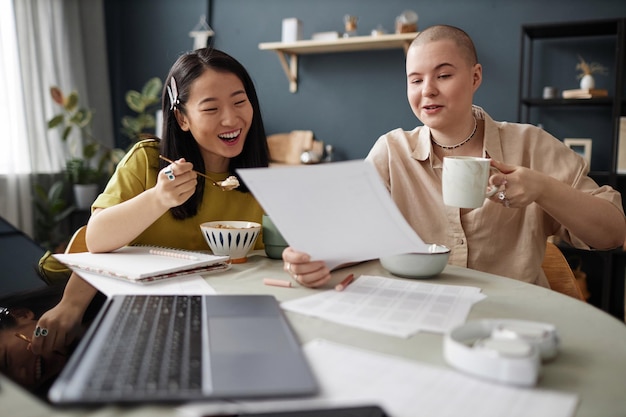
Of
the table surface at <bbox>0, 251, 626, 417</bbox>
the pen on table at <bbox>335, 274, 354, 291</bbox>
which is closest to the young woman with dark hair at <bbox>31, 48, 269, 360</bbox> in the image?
the table surface at <bbox>0, 251, 626, 417</bbox>

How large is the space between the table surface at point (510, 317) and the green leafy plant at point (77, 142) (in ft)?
10.2

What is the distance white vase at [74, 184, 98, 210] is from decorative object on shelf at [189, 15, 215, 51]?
138cm

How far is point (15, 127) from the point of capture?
12.3 feet

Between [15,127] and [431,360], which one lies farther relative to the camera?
[15,127]

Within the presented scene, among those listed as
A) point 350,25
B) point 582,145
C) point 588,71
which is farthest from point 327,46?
point 582,145

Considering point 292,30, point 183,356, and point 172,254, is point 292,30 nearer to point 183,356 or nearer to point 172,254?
point 172,254

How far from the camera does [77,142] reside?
13.5 feet

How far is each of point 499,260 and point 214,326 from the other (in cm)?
99

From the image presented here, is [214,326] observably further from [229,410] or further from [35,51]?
[35,51]

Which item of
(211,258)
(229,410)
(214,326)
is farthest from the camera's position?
(211,258)

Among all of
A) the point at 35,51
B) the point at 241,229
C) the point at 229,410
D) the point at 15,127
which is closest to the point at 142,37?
the point at 35,51

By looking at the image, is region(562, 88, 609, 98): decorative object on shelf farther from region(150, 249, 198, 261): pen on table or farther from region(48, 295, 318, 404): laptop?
region(48, 295, 318, 404): laptop

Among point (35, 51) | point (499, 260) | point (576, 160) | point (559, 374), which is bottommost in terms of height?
point (499, 260)

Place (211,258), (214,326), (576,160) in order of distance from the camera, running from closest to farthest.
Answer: (214,326), (211,258), (576,160)
